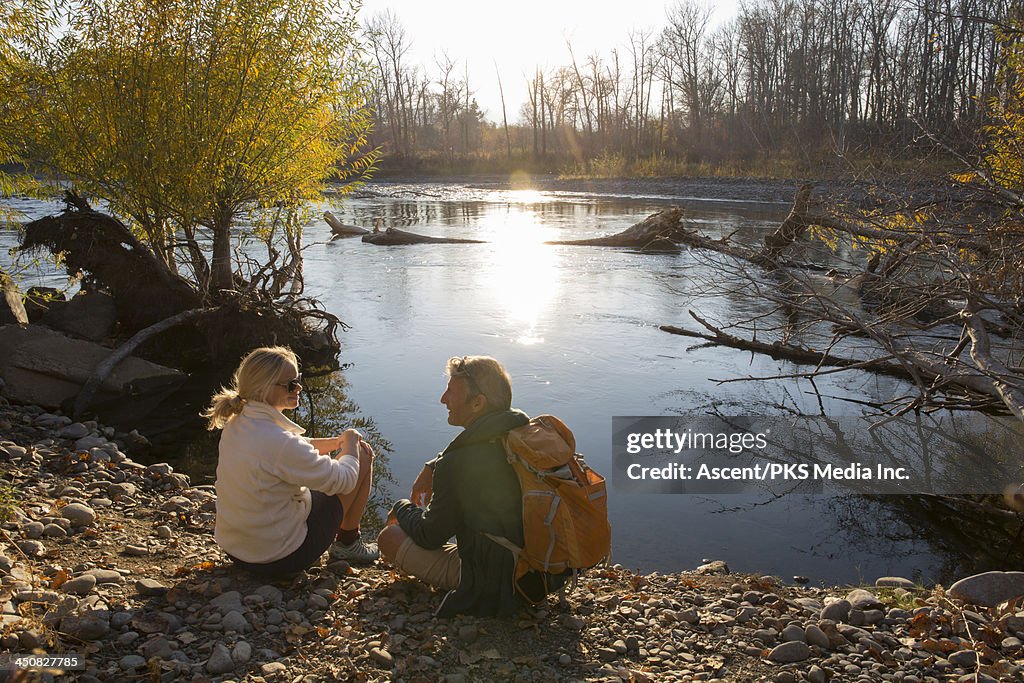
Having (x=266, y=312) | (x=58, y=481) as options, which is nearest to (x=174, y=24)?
(x=266, y=312)

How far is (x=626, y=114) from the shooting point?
57625 millimetres

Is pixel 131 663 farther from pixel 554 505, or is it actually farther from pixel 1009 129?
pixel 1009 129

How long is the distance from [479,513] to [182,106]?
9.00 meters

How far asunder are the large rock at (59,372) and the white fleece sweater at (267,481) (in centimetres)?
594

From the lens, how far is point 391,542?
4250mm

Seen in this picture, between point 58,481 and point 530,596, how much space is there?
4084 millimetres

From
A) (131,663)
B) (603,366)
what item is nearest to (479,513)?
(131,663)

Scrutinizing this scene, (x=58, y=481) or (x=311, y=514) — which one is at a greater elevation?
(x=311, y=514)

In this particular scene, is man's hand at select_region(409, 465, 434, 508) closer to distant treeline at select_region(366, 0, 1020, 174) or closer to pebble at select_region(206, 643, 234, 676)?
pebble at select_region(206, 643, 234, 676)

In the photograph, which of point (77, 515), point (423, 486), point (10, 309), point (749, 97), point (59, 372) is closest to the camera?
point (423, 486)

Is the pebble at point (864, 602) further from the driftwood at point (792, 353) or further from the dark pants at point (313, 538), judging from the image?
the driftwood at point (792, 353)

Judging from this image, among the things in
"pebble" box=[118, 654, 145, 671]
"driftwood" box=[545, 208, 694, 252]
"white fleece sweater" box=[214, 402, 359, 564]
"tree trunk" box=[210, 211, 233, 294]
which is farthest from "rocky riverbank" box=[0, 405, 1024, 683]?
"driftwood" box=[545, 208, 694, 252]

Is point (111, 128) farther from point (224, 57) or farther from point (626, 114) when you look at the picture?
point (626, 114)

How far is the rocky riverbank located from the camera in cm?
340
